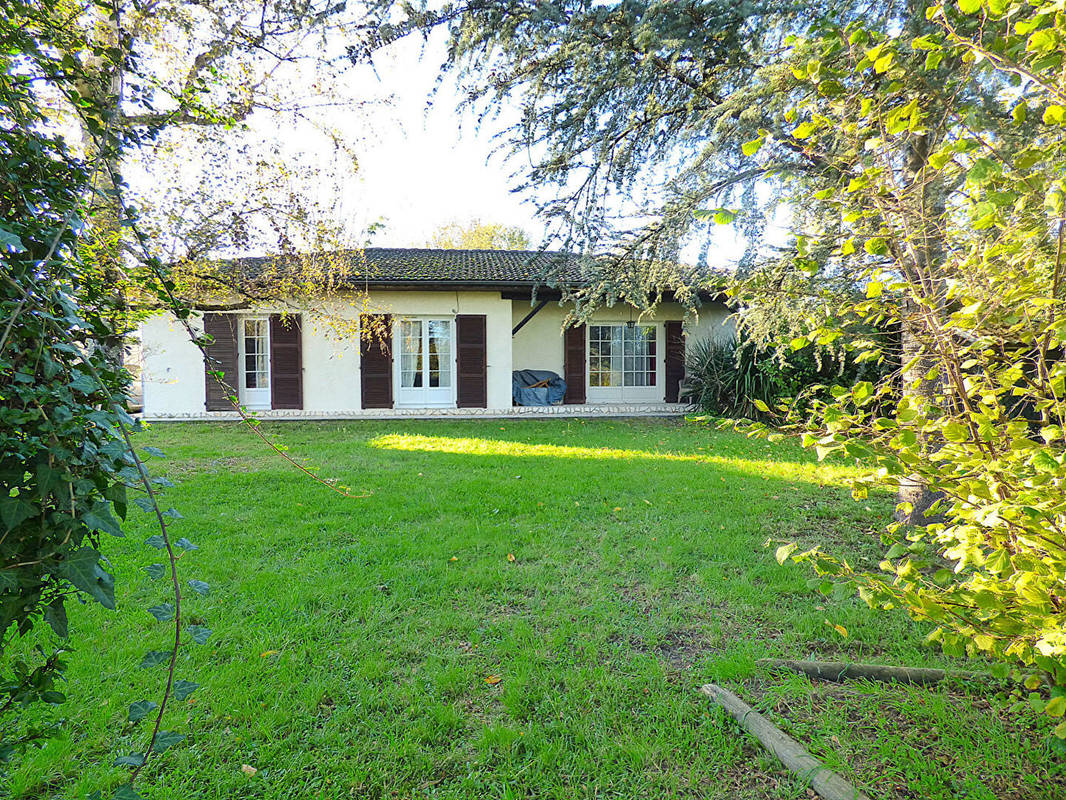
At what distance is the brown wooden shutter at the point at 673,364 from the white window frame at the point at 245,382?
30.3 feet

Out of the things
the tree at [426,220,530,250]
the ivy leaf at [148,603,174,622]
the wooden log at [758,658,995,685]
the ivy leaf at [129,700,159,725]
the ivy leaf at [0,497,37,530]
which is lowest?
the wooden log at [758,658,995,685]

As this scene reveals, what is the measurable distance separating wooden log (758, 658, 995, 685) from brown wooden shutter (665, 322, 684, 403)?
11537 millimetres

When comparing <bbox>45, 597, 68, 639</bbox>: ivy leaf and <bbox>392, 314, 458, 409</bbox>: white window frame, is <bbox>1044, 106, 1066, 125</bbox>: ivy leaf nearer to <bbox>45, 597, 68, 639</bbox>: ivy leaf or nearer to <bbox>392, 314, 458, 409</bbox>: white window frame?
<bbox>45, 597, 68, 639</bbox>: ivy leaf

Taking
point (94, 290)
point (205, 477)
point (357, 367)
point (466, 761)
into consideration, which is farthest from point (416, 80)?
point (357, 367)

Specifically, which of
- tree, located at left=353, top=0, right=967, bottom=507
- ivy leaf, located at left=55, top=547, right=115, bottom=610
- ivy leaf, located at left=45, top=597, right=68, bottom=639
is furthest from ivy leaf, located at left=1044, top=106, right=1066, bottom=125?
ivy leaf, located at left=45, top=597, right=68, bottom=639

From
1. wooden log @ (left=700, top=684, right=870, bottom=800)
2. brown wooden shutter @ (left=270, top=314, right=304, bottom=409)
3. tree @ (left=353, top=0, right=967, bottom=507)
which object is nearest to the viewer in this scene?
wooden log @ (left=700, top=684, right=870, bottom=800)

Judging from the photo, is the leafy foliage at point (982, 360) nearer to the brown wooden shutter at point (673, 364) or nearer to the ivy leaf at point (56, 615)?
the ivy leaf at point (56, 615)

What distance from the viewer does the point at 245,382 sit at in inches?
481

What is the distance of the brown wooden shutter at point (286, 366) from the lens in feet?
38.3

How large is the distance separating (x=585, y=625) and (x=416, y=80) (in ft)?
12.9

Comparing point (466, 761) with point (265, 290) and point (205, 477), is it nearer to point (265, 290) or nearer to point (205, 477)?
point (205, 477)

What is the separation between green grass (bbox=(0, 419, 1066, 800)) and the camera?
1.91 metres

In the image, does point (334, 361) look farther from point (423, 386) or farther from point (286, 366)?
point (423, 386)

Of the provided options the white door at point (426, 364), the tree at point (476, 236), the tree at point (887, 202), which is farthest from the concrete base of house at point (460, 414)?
the tree at point (476, 236)
